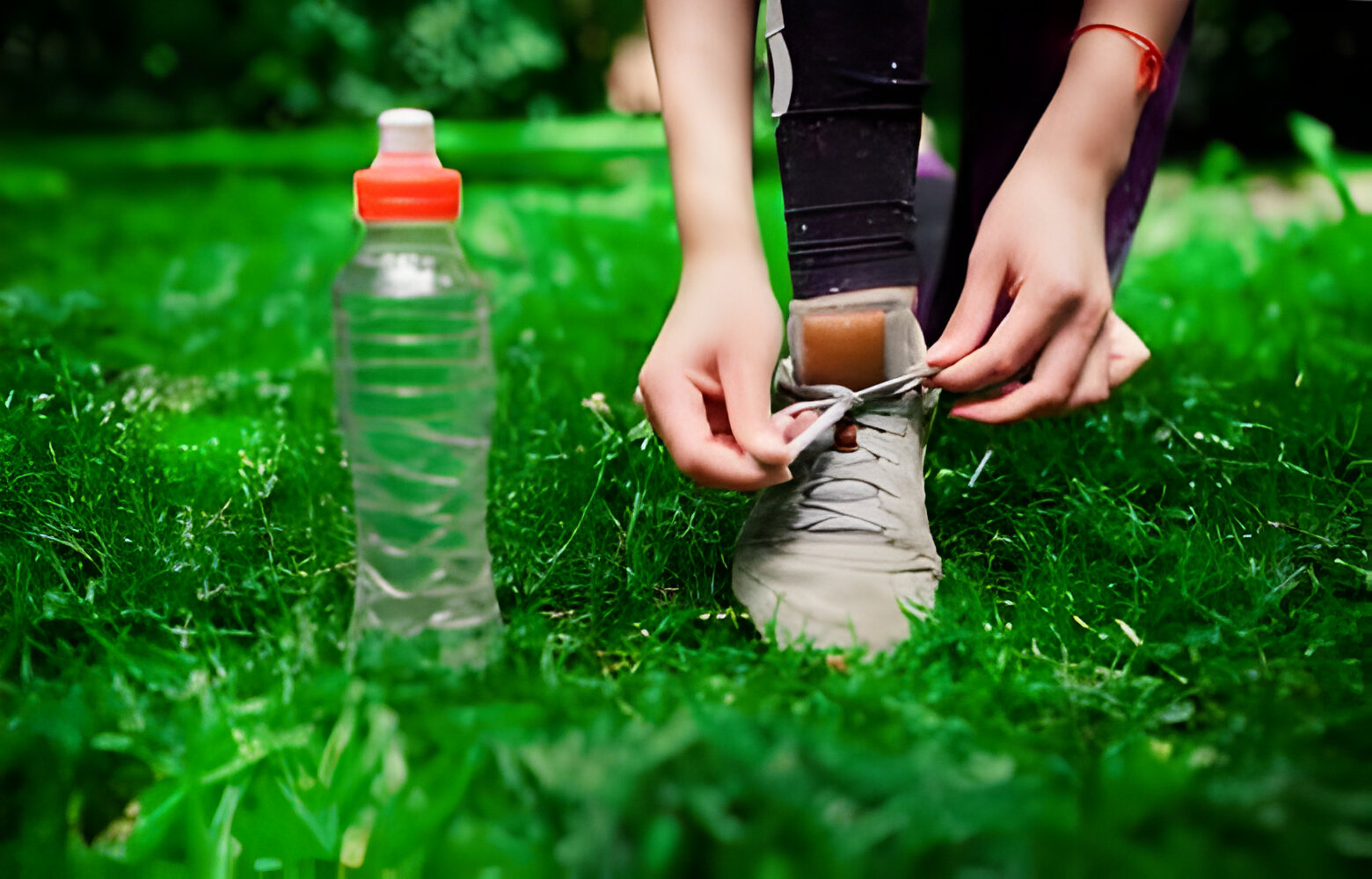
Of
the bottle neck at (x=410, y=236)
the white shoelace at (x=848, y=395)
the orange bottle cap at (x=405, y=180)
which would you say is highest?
the orange bottle cap at (x=405, y=180)

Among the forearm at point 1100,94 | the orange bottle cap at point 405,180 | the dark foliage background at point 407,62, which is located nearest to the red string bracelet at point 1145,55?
the forearm at point 1100,94

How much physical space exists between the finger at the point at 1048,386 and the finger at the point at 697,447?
0.79 feet

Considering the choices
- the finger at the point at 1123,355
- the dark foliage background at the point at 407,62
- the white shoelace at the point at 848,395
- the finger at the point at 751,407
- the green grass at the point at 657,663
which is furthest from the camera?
the dark foliage background at the point at 407,62

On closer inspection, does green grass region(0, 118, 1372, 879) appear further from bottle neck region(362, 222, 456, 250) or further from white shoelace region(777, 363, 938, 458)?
bottle neck region(362, 222, 456, 250)

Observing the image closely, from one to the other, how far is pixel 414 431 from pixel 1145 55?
803mm

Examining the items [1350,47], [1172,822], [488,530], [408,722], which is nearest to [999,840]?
[1172,822]

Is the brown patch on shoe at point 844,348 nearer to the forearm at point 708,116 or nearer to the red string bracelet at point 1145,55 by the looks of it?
the forearm at point 708,116

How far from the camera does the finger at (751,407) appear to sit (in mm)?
1079

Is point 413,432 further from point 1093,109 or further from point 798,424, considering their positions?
point 1093,109

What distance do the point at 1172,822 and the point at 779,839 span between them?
0.79 feet

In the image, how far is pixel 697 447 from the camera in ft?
3.56

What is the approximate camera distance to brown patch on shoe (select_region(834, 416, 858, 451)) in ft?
3.94

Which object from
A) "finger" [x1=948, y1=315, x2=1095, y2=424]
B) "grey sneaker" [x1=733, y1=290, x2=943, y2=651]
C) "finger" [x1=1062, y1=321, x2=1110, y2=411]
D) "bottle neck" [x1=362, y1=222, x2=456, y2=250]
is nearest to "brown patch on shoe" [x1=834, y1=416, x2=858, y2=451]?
"grey sneaker" [x1=733, y1=290, x2=943, y2=651]

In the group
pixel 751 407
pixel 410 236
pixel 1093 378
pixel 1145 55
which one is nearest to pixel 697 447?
pixel 751 407
